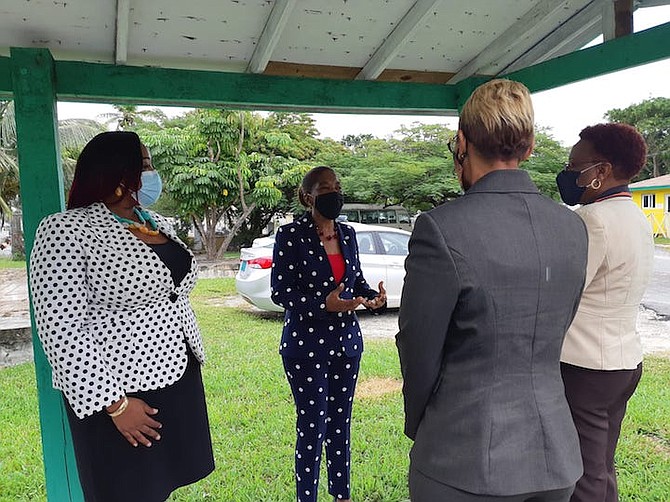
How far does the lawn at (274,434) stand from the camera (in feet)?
9.03

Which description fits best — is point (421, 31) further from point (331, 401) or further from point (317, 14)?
point (331, 401)

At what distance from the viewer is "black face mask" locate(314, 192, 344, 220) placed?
2279mm

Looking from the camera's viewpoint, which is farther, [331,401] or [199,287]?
[199,287]

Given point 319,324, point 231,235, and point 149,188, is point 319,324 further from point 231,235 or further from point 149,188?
point 231,235

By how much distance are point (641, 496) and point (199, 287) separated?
885 centimetres

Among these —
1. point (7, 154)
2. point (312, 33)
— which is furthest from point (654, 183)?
point (7, 154)

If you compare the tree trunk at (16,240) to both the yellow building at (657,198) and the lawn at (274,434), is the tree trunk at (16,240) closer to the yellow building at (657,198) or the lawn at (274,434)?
the lawn at (274,434)

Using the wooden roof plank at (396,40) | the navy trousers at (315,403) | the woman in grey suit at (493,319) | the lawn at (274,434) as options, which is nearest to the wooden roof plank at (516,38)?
the wooden roof plank at (396,40)

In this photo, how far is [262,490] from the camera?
2.73 meters

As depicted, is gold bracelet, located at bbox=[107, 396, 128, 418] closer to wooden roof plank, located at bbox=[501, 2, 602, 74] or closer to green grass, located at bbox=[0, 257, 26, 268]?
wooden roof plank, located at bbox=[501, 2, 602, 74]

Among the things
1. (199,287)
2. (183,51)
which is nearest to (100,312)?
(183,51)

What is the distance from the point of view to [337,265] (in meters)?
2.32

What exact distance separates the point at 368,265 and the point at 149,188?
18.1ft

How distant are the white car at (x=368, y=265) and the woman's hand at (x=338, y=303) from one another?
4841mm
